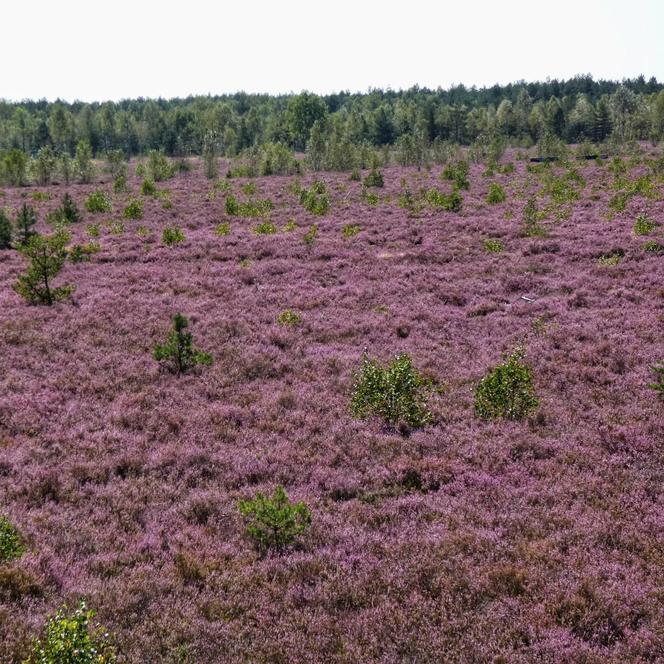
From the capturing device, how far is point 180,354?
45.9 ft

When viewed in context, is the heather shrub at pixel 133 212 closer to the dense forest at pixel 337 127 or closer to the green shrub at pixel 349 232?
the green shrub at pixel 349 232

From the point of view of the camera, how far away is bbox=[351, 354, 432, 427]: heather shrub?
11423 mm

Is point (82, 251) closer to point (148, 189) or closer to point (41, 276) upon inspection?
point (41, 276)

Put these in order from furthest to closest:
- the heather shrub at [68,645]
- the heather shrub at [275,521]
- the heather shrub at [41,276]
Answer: the heather shrub at [41,276]
the heather shrub at [275,521]
the heather shrub at [68,645]

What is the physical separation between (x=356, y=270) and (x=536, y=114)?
98.6 meters

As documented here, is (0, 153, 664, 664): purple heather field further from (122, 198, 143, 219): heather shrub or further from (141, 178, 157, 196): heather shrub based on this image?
(141, 178, 157, 196): heather shrub

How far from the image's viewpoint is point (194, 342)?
1589cm

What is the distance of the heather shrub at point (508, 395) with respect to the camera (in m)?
11.3

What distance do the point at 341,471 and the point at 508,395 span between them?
4.36 m

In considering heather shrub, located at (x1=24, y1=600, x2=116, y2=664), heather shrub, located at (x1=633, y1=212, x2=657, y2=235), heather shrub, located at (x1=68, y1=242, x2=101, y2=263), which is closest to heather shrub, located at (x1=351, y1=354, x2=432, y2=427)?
heather shrub, located at (x1=24, y1=600, x2=116, y2=664)

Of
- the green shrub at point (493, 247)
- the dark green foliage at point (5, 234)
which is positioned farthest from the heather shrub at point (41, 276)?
the green shrub at point (493, 247)

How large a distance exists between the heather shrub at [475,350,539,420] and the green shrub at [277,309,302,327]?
784 centimetres

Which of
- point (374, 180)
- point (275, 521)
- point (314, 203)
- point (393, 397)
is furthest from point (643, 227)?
point (374, 180)

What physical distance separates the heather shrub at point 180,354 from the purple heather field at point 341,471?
15.9 inches
